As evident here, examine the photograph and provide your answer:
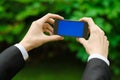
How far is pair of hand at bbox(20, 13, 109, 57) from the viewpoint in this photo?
5.07ft

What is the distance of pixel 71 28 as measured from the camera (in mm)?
1708

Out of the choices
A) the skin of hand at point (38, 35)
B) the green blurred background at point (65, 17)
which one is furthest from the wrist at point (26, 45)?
the green blurred background at point (65, 17)

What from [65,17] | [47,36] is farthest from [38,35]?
[65,17]

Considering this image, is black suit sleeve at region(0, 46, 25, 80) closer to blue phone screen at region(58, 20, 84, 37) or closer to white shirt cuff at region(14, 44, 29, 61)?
white shirt cuff at region(14, 44, 29, 61)

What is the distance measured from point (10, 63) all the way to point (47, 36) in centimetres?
19

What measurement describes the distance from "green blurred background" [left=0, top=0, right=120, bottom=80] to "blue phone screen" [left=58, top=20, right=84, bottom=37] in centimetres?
201

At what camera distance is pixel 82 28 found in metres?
1.68

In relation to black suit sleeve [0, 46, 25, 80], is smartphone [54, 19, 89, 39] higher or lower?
higher

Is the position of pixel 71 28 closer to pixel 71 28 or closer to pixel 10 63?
pixel 71 28

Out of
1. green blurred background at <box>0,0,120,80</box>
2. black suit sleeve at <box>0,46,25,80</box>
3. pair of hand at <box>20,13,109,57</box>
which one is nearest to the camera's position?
pair of hand at <box>20,13,109,57</box>

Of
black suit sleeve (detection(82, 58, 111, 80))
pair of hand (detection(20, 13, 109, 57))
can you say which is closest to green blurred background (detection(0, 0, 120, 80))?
pair of hand (detection(20, 13, 109, 57))

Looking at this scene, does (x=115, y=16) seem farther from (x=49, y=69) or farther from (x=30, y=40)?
(x=30, y=40)

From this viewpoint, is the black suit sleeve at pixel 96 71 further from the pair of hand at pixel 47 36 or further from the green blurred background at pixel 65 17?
the green blurred background at pixel 65 17

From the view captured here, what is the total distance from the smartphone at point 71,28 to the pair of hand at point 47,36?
0.02 meters
